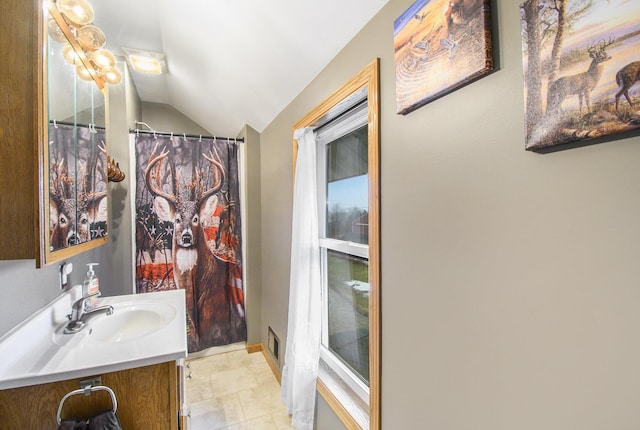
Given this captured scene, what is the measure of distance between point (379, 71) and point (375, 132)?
23cm

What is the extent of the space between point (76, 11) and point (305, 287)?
5.62 ft

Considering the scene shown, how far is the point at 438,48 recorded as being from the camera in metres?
0.77

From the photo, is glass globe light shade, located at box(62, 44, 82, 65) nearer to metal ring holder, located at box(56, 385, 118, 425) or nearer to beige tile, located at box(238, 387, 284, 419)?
metal ring holder, located at box(56, 385, 118, 425)

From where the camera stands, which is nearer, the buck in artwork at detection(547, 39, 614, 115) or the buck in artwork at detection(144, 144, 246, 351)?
the buck in artwork at detection(547, 39, 614, 115)

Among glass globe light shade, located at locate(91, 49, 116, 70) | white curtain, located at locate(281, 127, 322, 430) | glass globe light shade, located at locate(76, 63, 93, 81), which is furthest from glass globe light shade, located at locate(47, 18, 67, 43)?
white curtain, located at locate(281, 127, 322, 430)

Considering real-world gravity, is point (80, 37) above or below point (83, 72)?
above

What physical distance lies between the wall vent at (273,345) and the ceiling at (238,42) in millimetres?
1854

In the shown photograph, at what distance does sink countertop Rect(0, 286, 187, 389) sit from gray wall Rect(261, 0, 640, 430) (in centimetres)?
86

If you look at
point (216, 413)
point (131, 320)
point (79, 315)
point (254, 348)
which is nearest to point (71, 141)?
point (79, 315)

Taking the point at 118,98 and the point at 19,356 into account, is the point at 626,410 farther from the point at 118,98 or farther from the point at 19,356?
the point at 118,98

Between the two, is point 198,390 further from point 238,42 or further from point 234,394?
point 238,42

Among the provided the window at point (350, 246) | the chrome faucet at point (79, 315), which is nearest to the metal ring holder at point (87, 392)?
the chrome faucet at point (79, 315)

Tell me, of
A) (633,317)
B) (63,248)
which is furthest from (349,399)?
(63,248)

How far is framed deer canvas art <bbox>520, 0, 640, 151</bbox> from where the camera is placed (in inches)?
17.3
